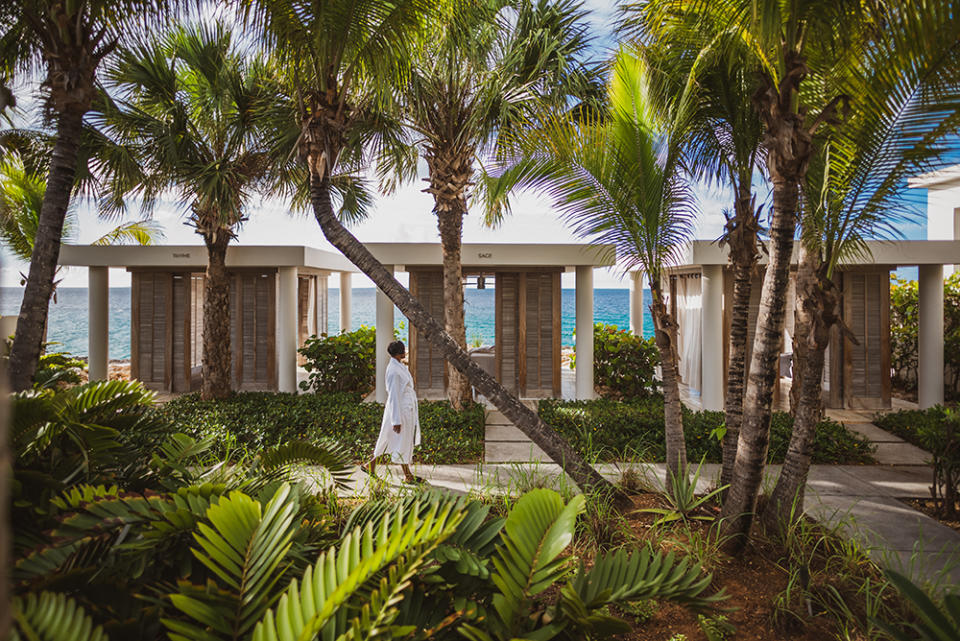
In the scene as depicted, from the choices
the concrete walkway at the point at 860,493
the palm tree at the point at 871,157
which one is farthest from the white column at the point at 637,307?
the palm tree at the point at 871,157

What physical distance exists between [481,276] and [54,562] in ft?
32.1

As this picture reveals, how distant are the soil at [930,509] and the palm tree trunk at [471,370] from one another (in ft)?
10.8

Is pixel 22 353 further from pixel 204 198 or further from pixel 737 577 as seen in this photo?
pixel 737 577

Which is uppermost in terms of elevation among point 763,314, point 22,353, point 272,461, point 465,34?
point 465,34

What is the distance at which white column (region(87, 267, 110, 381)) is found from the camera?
425 inches

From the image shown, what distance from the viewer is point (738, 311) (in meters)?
5.02

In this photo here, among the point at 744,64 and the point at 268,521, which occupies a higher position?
the point at 744,64

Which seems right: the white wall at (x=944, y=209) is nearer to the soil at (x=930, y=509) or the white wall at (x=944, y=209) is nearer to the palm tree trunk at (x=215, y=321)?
the soil at (x=930, y=509)

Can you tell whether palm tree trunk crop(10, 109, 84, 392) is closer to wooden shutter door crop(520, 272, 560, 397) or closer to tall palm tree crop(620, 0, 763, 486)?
tall palm tree crop(620, 0, 763, 486)

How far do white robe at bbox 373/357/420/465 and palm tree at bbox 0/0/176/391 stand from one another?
323cm

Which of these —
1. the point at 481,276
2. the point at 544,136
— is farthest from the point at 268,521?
the point at 481,276

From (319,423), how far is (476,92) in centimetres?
532

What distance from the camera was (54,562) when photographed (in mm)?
2375

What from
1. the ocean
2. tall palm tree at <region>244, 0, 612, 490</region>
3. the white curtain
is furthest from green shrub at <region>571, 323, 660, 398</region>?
the ocean
